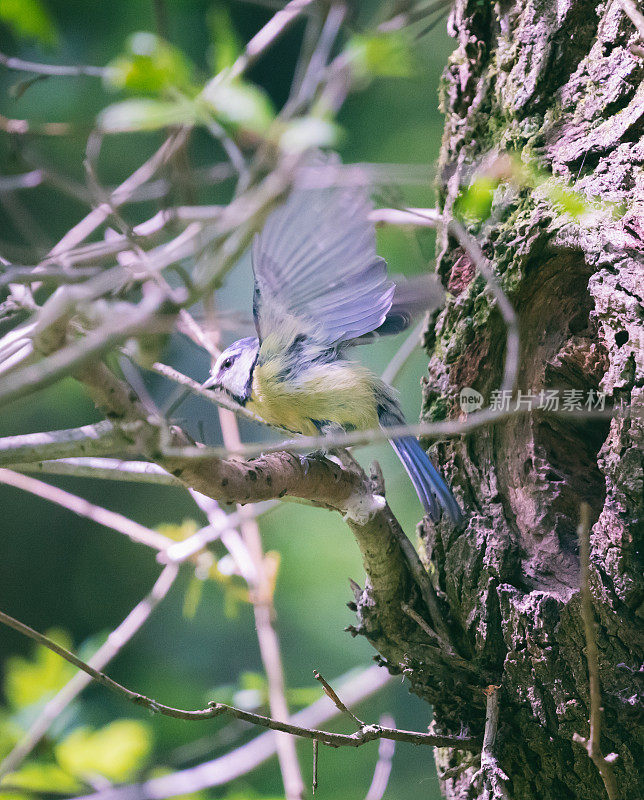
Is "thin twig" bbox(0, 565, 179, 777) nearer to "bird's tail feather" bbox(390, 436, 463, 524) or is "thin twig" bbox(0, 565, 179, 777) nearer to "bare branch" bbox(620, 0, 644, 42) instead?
"bird's tail feather" bbox(390, 436, 463, 524)

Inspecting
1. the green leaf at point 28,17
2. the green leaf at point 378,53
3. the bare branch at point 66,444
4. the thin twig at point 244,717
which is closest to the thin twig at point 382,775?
the thin twig at point 244,717

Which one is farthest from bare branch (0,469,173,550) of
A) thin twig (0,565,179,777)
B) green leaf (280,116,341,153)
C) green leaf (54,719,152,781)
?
green leaf (280,116,341,153)

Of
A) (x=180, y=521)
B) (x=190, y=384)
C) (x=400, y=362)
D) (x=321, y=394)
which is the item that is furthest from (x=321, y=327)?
(x=180, y=521)

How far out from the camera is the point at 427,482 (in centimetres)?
161

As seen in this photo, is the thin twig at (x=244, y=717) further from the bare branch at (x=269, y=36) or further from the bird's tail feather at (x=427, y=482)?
the bare branch at (x=269, y=36)

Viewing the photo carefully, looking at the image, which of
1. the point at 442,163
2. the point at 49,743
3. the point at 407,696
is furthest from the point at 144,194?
the point at 407,696

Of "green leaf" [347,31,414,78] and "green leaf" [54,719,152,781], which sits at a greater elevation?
"green leaf" [347,31,414,78]

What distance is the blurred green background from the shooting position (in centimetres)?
367

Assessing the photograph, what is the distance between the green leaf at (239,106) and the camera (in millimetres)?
1308

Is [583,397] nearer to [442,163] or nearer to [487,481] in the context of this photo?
[487,481]

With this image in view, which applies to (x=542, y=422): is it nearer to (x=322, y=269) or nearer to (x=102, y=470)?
(x=322, y=269)

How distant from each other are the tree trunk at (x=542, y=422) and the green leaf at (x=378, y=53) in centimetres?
40

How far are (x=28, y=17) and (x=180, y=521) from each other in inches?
119

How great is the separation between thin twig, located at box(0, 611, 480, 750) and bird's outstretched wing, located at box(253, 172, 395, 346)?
0.93m
